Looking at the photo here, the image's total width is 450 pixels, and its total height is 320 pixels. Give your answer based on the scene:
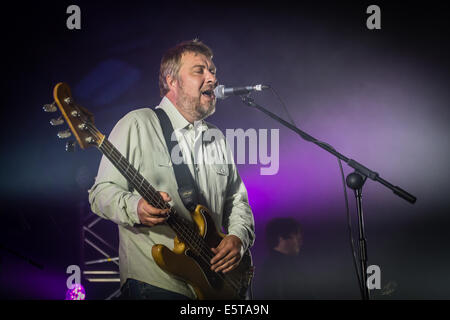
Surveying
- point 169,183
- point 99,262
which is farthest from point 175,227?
point 99,262

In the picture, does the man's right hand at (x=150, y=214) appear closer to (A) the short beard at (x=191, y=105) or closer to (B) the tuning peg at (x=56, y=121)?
(B) the tuning peg at (x=56, y=121)

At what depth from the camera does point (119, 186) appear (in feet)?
6.70

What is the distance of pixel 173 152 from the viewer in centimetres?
224

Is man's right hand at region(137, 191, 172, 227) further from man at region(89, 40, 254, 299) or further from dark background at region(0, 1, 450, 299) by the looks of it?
dark background at region(0, 1, 450, 299)

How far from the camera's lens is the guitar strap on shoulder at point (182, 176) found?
6.95 feet

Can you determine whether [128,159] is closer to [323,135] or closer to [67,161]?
[67,161]

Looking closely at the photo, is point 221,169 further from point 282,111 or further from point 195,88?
point 282,111

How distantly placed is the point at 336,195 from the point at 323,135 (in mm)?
Result: 482

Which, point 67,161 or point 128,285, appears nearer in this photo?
point 128,285

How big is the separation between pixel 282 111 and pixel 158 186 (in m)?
1.45

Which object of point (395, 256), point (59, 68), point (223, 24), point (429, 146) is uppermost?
point (223, 24)

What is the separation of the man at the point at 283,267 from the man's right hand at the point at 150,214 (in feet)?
4.32
